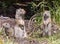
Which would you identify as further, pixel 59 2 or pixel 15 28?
pixel 59 2

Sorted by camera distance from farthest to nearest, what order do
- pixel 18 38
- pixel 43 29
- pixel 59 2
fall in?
pixel 59 2 < pixel 43 29 < pixel 18 38

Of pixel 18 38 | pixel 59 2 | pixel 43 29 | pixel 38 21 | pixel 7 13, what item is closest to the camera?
pixel 18 38

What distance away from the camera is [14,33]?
7871 millimetres

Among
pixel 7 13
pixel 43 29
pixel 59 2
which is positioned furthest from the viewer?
pixel 7 13

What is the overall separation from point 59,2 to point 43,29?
1972 millimetres

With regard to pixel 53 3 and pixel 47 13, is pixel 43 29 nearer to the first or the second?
pixel 47 13

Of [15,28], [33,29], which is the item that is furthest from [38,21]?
[15,28]

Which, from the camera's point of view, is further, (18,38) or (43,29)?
(43,29)

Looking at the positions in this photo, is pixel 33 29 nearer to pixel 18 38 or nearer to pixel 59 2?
pixel 18 38

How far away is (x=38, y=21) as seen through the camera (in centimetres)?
934

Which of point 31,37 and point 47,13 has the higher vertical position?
point 47,13

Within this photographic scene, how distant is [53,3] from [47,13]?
194cm

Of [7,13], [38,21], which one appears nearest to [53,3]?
[38,21]

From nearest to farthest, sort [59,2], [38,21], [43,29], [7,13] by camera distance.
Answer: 1. [43,29]
2. [38,21]
3. [59,2]
4. [7,13]
